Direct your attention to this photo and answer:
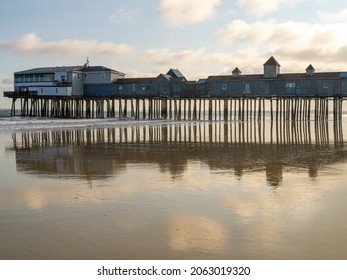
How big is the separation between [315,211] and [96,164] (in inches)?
361

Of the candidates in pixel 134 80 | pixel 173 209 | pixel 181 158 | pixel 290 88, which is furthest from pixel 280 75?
pixel 173 209

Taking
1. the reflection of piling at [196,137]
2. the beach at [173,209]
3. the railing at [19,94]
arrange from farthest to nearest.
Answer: the railing at [19,94], the reflection of piling at [196,137], the beach at [173,209]

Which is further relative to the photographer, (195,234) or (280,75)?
(280,75)

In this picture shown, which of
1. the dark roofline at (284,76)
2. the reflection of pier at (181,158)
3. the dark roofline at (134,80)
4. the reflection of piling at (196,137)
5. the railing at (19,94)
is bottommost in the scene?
the reflection of pier at (181,158)

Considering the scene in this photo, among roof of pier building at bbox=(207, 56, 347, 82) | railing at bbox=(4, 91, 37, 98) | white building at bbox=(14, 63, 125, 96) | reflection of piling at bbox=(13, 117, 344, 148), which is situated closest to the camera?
reflection of piling at bbox=(13, 117, 344, 148)

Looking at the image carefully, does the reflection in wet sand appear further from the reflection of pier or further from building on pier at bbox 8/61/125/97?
building on pier at bbox 8/61/125/97

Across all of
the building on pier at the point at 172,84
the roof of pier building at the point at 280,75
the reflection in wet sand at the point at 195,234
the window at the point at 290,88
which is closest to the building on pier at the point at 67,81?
the building on pier at the point at 172,84

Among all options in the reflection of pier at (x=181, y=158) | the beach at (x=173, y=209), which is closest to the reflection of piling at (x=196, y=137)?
the reflection of pier at (x=181, y=158)

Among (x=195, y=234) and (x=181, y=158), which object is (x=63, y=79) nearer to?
(x=181, y=158)

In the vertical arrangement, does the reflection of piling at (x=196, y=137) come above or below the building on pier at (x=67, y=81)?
below

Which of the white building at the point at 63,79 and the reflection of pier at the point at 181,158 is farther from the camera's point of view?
the white building at the point at 63,79

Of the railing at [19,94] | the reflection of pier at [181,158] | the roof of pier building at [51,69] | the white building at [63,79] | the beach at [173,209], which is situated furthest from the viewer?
the railing at [19,94]

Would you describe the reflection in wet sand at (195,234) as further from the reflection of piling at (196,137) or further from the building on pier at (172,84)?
the building on pier at (172,84)

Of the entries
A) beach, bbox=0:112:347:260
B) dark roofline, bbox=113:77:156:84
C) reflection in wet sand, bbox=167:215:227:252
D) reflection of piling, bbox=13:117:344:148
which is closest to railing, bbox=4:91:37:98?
dark roofline, bbox=113:77:156:84
